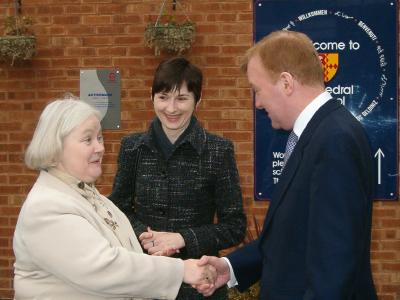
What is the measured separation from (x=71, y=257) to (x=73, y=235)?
0.26 feet

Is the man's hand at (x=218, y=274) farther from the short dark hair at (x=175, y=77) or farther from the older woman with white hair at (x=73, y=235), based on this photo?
the short dark hair at (x=175, y=77)

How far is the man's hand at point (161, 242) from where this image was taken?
10.4 ft

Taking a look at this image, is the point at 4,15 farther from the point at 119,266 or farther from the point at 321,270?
the point at 321,270

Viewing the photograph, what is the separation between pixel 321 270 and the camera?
211cm

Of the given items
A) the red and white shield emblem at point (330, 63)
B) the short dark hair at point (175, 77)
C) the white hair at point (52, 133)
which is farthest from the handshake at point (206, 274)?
the red and white shield emblem at point (330, 63)

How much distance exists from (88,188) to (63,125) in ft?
0.95

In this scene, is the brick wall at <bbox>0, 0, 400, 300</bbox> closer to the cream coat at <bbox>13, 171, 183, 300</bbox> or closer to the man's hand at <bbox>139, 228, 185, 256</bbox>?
the man's hand at <bbox>139, 228, 185, 256</bbox>

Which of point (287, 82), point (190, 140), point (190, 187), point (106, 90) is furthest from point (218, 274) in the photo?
point (106, 90)

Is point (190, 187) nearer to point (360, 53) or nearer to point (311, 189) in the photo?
point (311, 189)

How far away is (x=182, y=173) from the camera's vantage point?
339 cm

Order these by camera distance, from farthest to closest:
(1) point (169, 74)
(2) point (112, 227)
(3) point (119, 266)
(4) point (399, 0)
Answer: (4) point (399, 0)
(1) point (169, 74)
(2) point (112, 227)
(3) point (119, 266)

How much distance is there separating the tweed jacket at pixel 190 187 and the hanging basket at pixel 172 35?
2038 millimetres

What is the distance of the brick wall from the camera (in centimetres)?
557

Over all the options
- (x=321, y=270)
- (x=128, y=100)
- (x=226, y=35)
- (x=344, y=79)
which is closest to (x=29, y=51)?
(x=128, y=100)
